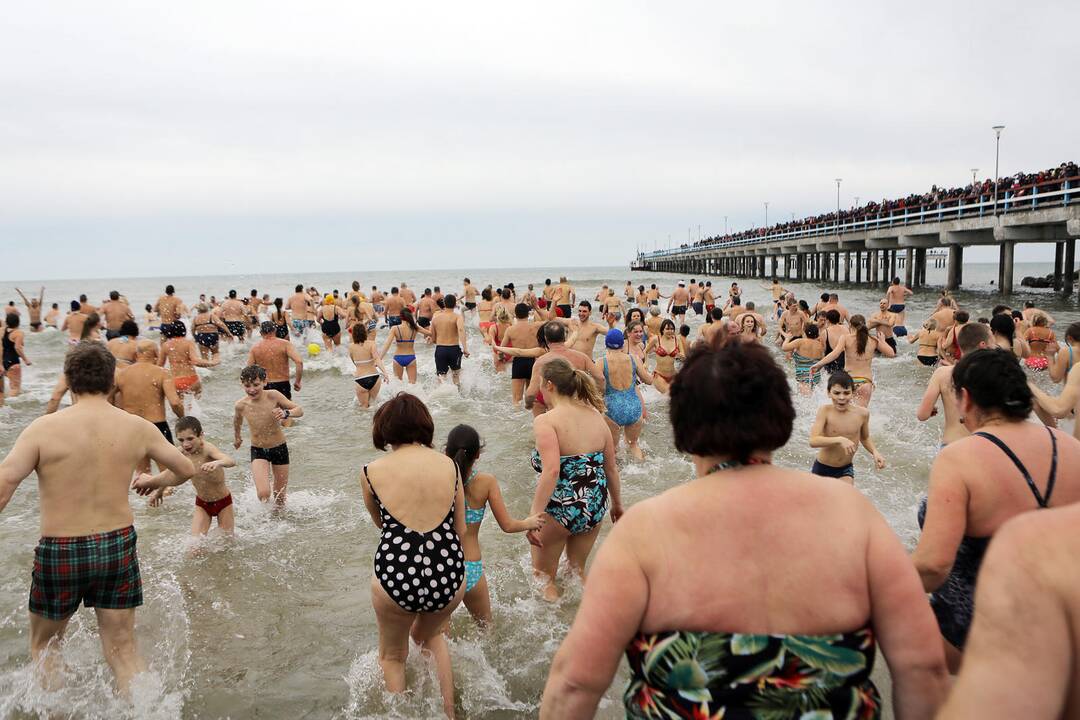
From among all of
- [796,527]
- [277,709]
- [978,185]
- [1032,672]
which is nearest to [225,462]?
[277,709]

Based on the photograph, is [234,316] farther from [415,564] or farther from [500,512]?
[415,564]

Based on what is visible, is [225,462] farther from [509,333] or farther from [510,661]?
[509,333]

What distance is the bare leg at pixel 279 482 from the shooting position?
247 inches

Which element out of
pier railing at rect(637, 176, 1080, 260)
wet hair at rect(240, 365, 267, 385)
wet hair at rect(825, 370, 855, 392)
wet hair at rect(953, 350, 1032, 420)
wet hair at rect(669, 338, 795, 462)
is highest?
pier railing at rect(637, 176, 1080, 260)

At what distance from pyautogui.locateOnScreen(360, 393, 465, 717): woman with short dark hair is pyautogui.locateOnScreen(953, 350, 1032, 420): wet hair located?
208 centimetres

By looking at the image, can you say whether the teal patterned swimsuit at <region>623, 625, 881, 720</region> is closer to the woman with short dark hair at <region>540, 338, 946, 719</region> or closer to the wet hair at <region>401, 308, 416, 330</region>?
the woman with short dark hair at <region>540, 338, 946, 719</region>

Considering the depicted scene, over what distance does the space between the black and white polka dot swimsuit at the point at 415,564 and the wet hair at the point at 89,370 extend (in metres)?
1.48

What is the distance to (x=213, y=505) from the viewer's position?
5430mm

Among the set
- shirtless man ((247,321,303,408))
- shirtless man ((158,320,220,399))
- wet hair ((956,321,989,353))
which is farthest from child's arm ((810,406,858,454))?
shirtless man ((158,320,220,399))

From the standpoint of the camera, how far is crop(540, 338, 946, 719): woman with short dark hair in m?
1.38

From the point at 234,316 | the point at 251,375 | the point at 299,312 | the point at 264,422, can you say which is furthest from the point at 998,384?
the point at 299,312

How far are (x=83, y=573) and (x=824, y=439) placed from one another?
466 centimetres

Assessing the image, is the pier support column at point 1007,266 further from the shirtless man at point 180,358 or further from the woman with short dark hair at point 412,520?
the woman with short dark hair at point 412,520

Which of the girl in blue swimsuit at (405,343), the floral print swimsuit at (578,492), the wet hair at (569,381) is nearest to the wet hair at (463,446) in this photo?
the floral print swimsuit at (578,492)
